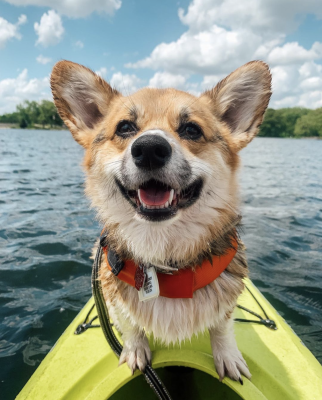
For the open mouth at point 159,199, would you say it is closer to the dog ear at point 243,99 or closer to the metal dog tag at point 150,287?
the metal dog tag at point 150,287

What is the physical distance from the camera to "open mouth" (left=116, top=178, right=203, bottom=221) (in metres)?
1.97

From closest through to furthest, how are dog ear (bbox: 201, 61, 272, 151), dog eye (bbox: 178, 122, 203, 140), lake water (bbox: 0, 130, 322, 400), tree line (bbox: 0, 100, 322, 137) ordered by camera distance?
1. dog eye (bbox: 178, 122, 203, 140)
2. dog ear (bbox: 201, 61, 272, 151)
3. lake water (bbox: 0, 130, 322, 400)
4. tree line (bbox: 0, 100, 322, 137)

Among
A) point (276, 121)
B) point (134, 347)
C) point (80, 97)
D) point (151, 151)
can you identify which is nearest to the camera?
point (151, 151)

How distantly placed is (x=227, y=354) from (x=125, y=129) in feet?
6.57

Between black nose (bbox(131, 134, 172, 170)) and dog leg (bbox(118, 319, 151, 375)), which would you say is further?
dog leg (bbox(118, 319, 151, 375))

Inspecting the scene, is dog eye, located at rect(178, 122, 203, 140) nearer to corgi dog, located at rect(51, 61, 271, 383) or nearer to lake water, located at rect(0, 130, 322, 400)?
corgi dog, located at rect(51, 61, 271, 383)

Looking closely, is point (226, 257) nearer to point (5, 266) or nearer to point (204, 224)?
point (204, 224)

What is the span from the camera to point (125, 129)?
8.00 feet

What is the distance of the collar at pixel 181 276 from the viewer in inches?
82.2

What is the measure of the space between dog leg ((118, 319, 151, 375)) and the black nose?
1.34 m

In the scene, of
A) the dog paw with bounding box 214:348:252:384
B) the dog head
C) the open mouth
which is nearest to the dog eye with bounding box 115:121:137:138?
the dog head

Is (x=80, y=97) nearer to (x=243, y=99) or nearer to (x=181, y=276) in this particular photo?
(x=243, y=99)

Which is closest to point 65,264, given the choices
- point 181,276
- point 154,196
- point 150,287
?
point 150,287

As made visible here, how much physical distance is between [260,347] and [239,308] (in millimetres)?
580
